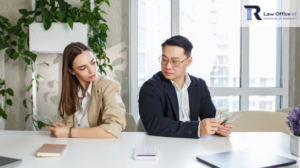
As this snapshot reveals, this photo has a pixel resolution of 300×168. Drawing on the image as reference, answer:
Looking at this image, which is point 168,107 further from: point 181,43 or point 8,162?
point 8,162

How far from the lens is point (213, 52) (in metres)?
3.27

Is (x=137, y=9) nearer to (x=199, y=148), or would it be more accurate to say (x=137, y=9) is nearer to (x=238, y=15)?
(x=238, y=15)

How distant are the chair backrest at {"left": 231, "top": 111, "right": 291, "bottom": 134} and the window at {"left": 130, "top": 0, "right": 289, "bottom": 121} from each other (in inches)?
50.5

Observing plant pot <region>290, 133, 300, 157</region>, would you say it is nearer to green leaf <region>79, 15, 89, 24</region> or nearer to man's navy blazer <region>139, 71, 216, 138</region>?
man's navy blazer <region>139, 71, 216, 138</region>

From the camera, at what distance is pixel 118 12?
3.00 metres

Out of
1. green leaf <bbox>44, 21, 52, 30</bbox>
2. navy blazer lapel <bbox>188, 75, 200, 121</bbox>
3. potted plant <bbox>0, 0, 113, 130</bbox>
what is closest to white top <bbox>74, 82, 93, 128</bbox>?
navy blazer lapel <bbox>188, 75, 200, 121</bbox>

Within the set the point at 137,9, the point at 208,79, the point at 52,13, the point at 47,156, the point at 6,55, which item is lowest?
the point at 47,156

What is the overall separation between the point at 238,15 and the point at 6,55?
3.09 metres

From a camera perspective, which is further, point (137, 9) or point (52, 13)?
point (137, 9)

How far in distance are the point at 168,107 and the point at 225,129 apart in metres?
0.48

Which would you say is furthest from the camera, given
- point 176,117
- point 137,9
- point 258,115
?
point 137,9

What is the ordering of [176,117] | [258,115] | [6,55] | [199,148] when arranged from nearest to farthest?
[199,148] < [176,117] < [258,115] < [6,55]

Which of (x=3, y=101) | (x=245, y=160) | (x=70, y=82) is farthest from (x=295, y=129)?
(x=3, y=101)

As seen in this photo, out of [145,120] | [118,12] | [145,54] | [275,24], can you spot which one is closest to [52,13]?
[118,12]
